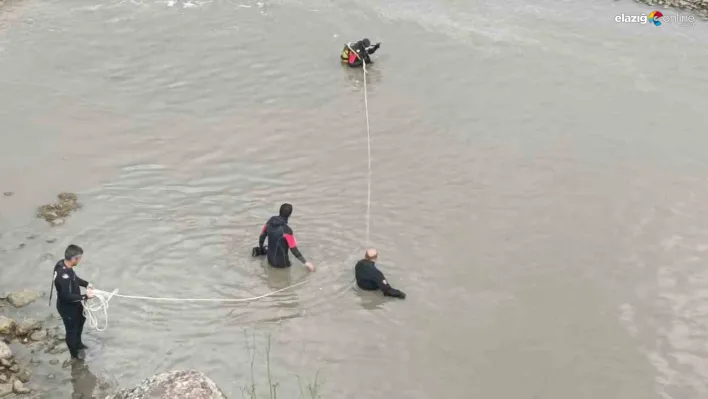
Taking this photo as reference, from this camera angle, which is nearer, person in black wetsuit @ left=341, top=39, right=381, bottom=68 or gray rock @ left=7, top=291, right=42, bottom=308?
gray rock @ left=7, top=291, right=42, bottom=308

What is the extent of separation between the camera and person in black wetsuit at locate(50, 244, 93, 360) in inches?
329

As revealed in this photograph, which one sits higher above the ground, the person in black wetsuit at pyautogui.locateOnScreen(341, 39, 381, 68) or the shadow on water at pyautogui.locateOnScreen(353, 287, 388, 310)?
the person in black wetsuit at pyautogui.locateOnScreen(341, 39, 381, 68)

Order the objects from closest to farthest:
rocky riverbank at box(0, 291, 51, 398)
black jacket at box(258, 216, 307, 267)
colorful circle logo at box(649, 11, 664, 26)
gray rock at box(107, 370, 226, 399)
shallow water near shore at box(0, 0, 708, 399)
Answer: gray rock at box(107, 370, 226, 399) → rocky riverbank at box(0, 291, 51, 398) → shallow water near shore at box(0, 0, 708, 399) → black jacket at box(258, 216, 307, 267) → colorful circle logo at box(649, 11, 664, 26)

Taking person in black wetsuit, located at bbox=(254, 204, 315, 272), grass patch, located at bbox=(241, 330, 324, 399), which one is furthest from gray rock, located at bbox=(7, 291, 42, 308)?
person in black wetsuit, located at bbox=(254, 204, 315, 272)

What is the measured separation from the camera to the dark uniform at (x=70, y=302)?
8.40 meters

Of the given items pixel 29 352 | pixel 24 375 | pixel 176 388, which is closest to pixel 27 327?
pixel 29 352

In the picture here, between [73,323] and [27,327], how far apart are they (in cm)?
109

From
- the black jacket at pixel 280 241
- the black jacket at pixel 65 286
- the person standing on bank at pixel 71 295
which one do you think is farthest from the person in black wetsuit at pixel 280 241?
the black jacket at pixel 65 286

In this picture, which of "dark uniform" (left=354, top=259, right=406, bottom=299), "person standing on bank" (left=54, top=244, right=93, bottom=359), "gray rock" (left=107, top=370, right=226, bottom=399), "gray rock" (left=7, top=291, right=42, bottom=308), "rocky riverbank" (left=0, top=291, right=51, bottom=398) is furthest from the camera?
"dark uniform" (left=354, top=259, right=406, bottom=299)

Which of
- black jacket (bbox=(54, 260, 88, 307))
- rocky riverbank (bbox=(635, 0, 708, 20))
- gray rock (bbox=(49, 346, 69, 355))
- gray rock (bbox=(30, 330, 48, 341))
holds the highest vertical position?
rocky riverbank (bbox=(635, 0, 708, 20))

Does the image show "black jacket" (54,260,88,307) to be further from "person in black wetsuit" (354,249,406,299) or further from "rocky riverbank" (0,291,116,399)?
"person in black wetsuit" (354,249,406,299)

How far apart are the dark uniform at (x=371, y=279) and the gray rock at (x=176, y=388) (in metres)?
4.62

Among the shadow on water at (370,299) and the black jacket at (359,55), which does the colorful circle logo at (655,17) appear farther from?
the shadow on water at (370,299)

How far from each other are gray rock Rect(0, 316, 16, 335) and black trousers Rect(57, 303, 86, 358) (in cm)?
84
